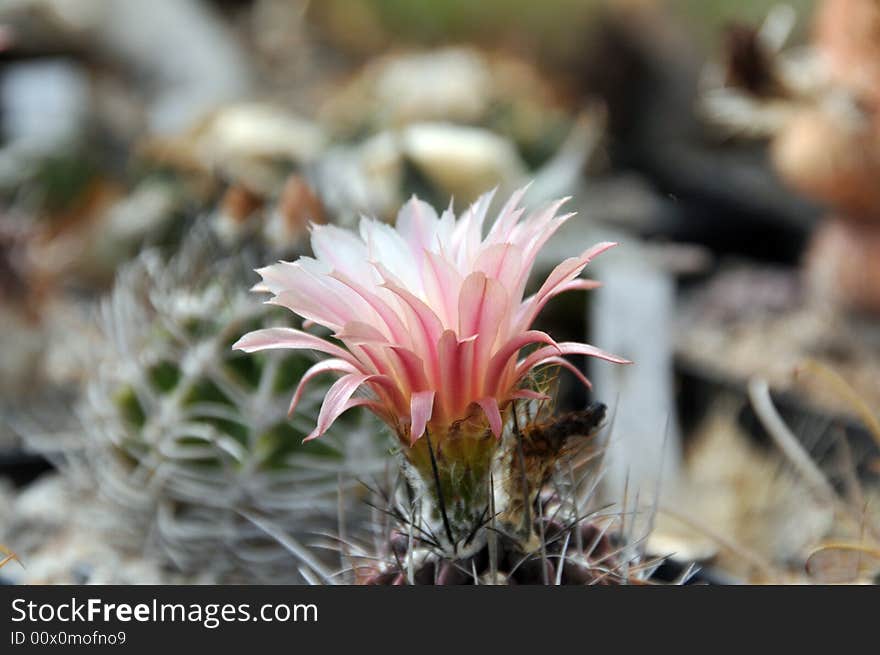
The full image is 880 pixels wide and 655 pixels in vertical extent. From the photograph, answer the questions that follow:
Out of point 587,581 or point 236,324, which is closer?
point 587,581

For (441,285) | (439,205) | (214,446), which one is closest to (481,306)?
(441,285)

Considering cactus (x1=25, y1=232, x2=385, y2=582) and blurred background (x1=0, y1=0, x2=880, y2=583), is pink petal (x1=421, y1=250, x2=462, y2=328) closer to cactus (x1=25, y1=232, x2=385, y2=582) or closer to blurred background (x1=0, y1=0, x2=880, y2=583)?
blurred background (x1=0, y1=0, x2=880, y2=583)

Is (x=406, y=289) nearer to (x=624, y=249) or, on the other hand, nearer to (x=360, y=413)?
(x=360, y=413)

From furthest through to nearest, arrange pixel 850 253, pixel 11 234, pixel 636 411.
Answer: pixel 850 253, pixel 11 234, pixel 636 411

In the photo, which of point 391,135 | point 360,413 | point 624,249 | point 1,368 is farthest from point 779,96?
point 1,368

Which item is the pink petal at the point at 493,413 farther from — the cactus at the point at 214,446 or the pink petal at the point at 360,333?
the cactus at the point at 214,446

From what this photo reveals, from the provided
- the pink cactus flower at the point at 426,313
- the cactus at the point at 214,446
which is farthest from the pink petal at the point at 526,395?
the cactus at the point at 214,446

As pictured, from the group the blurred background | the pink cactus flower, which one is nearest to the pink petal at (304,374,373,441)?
the pink cactus flower

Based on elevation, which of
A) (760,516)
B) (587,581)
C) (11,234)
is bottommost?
(587,581)
